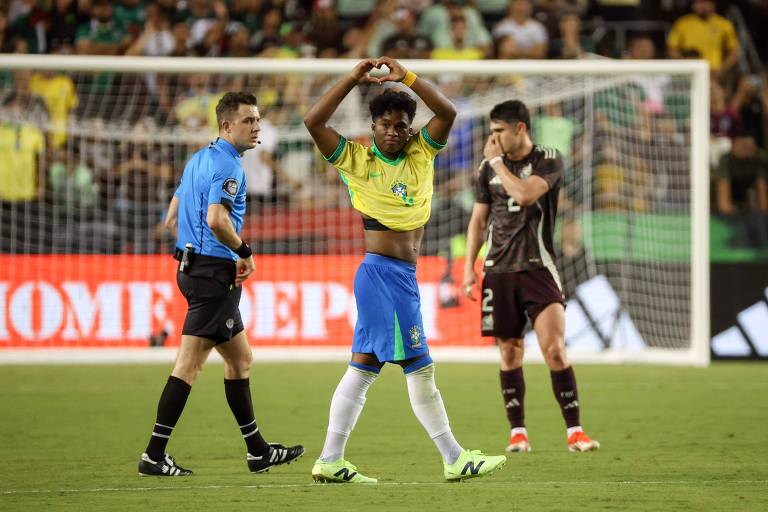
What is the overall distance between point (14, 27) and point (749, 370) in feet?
36.5

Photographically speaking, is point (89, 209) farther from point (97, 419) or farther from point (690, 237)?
point (690, 237)

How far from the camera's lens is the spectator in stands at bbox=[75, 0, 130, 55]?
58.4 ft

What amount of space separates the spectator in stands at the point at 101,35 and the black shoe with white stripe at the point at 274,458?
37.9 feet

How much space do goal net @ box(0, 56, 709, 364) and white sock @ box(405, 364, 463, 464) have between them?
7.44 meters

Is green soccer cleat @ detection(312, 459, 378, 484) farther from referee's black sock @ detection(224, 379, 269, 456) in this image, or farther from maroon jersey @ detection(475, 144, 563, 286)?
maroon jersey @ detection(475, 144, 563, 286)

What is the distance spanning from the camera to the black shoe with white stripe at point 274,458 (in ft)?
23.4

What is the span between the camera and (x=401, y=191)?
21.3ft

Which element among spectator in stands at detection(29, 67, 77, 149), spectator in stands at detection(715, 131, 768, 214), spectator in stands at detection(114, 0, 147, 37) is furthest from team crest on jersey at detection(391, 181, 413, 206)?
spectator in stands at detection(114, 0, 147, 37)

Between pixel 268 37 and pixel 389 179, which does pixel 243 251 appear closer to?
pixel 389 179

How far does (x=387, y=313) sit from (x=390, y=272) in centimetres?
21

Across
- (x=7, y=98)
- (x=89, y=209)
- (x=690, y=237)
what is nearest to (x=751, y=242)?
(x=690, y=237)

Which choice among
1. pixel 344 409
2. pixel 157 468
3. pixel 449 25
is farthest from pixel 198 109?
pixel 344 409

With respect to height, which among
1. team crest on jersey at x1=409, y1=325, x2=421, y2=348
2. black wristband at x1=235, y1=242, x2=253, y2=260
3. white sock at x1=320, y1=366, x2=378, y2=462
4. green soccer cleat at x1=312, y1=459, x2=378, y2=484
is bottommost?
green soccer cleat at x1=312, y1=459, x2=378, y2=484

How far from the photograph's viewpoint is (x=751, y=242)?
14.9m
